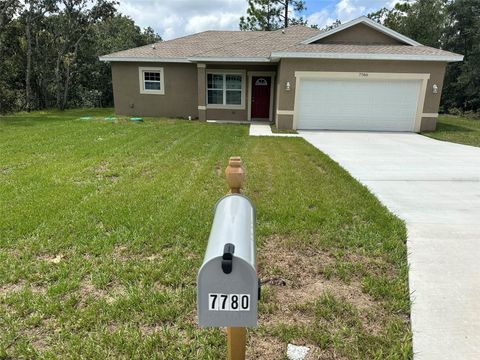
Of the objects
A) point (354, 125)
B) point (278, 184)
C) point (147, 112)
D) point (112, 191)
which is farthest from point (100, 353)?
point (147, 112)

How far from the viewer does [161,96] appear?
17641mm

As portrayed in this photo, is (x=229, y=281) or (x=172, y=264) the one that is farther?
(x=172, y=264)

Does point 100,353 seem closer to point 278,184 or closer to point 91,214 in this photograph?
point 91,214

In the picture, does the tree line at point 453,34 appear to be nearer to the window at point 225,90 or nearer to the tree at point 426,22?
the tree at point 426,22

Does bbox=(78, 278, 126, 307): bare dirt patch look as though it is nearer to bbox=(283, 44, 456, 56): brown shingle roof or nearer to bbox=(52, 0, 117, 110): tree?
bbox=(283, 44, 456, 56): brown shingle roof

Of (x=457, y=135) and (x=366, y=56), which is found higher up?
(x=366, y=56)

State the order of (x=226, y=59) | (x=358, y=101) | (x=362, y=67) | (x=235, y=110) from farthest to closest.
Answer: (x=235, y=110), (x=226, y=59), (x=358, y=101), (x=362, y=67)

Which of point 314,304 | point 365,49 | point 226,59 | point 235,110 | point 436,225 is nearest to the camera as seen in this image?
point 314,304

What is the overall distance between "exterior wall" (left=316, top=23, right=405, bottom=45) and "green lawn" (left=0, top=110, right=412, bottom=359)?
33.4ft

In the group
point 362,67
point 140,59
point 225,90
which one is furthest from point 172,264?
point 140,59

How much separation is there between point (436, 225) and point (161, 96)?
1539 cm

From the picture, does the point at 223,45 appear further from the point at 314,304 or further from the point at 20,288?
the point at 314,304

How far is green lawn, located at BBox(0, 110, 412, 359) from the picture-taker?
2.46m

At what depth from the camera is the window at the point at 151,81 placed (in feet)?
57.3
